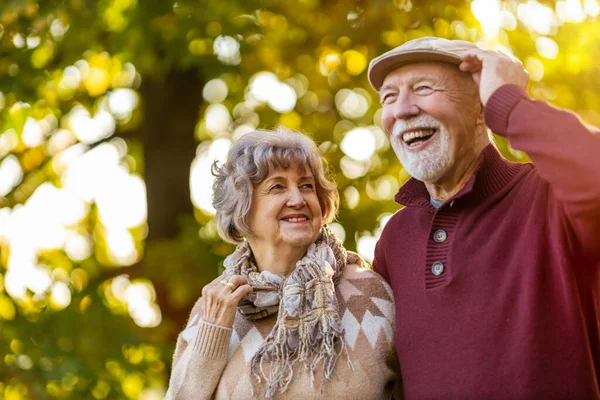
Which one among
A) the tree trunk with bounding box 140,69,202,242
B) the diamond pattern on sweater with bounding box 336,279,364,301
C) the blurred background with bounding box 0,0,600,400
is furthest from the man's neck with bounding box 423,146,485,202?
the tree trunk with bounding box 140,69,202,242

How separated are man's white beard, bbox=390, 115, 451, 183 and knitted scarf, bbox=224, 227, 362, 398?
54 cm

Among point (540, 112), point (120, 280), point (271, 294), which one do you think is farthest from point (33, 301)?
point (540, 112)

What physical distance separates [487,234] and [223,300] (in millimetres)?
1015

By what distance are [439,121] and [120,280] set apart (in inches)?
175

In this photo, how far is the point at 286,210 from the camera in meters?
3.78

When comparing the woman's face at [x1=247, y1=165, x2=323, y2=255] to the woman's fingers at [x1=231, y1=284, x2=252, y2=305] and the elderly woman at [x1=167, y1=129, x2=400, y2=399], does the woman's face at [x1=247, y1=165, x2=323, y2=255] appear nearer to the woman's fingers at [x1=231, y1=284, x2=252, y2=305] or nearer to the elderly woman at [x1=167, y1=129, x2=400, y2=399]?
the elderly woman at [x1=167, y1=129, x2=400, y2=399]

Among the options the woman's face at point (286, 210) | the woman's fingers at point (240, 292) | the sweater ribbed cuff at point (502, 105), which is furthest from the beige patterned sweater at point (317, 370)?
the sweater ribbed cuff at point (502, 105)

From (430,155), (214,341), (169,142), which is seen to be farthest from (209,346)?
(169,142)

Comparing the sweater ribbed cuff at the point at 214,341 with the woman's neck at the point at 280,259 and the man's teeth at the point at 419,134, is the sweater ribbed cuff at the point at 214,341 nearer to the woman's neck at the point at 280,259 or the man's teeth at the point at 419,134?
the woman's neck at the point at 280,259

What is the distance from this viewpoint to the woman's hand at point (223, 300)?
11.8 feet

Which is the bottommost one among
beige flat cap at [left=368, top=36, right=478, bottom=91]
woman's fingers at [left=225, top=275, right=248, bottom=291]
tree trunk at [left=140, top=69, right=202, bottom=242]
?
woman's fingers at [left=225, top=275, right=248, bottom=291]

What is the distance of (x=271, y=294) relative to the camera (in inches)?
146

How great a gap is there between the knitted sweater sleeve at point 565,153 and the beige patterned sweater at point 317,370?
947 millimetres

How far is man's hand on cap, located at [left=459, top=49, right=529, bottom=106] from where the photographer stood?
3135 mm
